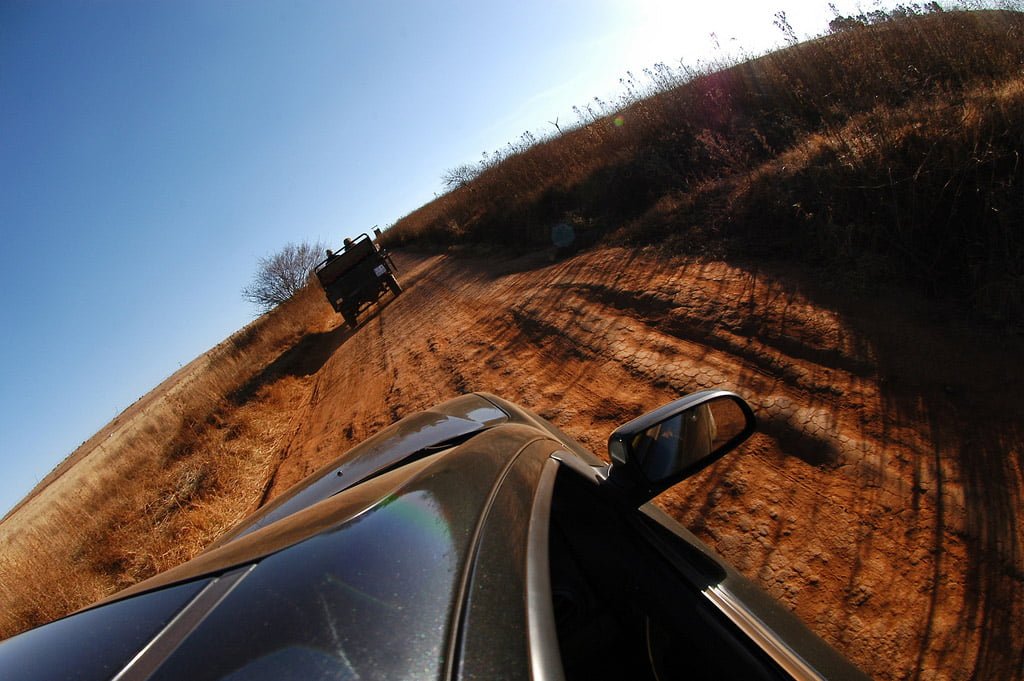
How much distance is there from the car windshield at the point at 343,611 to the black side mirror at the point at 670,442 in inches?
24.9

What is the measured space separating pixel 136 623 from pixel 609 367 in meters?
3.98

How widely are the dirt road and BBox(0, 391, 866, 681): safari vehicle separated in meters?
1.09

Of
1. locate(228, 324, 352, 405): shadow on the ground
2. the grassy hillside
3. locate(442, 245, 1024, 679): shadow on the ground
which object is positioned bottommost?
locate(442, 245, 1024, 679): shadow on the ground

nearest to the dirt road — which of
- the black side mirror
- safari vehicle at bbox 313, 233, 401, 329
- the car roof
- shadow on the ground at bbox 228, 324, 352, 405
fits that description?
the black side mirror

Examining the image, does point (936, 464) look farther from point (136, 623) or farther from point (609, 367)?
point (136, 623)

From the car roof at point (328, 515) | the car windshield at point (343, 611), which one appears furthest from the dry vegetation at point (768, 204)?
the car windshield at point (343, 611)

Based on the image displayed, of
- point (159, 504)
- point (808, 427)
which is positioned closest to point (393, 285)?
point (159, 504)

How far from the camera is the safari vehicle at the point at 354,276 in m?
13.8

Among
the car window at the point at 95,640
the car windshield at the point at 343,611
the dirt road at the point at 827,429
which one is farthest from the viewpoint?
the dirt road at the point at 827,429

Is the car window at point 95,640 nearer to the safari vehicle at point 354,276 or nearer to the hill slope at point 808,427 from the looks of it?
the hill slope at point 808,427

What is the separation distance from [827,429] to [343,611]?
3.10 metres

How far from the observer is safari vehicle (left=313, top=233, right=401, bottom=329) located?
13750mm

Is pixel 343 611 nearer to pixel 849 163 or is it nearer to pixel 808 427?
pixel 808 427

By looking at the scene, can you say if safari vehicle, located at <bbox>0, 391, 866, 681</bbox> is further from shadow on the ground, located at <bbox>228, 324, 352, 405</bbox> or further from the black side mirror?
shadow on the ground, located at <bbox>228, 324, 352, 405</bbox>
